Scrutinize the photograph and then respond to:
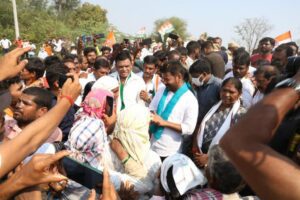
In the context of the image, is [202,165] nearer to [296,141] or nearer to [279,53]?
[296,141]

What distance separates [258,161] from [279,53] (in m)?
4.61

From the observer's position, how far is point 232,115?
316 cm

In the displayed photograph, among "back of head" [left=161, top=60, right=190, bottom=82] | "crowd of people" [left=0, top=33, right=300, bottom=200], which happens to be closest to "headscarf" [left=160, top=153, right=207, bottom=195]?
"crowd of people" [left=0, top=33, right=300, bottom=200]

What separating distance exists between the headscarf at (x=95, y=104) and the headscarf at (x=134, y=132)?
0.98 feet

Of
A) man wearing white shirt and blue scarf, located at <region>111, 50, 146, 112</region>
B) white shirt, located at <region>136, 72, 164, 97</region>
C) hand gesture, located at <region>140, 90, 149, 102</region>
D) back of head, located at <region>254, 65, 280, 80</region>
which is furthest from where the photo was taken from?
white shirt, located at <region>136, 72, 164, 97</region>

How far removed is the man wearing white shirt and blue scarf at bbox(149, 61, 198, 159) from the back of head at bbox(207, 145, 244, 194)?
1510 millimetres

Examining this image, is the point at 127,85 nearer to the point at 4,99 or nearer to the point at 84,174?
the point at 84,174

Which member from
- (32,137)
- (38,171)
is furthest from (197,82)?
(38,171)

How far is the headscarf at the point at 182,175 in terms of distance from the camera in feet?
5.85

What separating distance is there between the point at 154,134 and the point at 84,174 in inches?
67.7

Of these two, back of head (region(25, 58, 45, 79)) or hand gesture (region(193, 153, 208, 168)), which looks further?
back of head (region(25, 58, 45, 79))

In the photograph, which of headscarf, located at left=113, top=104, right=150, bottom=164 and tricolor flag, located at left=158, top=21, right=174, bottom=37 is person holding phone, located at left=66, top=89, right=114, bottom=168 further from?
tricolor flag, located at left=158, top=21, right=174, bottom=37

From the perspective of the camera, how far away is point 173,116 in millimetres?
3389

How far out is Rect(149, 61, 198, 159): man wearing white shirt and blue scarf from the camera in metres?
3.33
